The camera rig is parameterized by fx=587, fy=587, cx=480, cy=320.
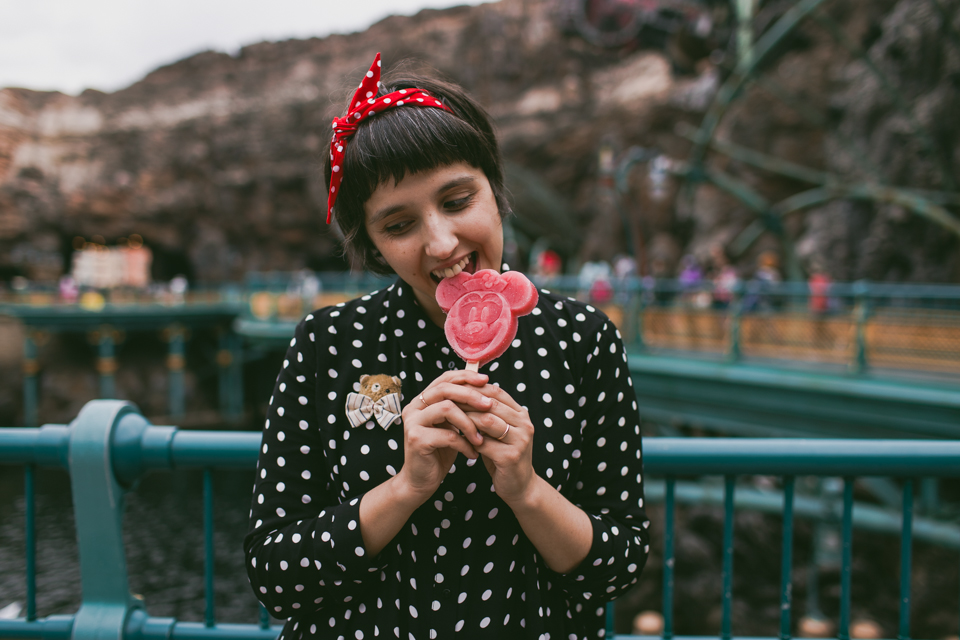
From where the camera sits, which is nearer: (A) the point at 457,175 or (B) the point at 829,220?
(A) the point at 457,175

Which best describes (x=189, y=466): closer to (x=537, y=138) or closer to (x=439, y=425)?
(x=439, y=425)

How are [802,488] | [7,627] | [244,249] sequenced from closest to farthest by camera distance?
[7,627] → [802,488] → [244,249]

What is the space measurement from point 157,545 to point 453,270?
640 inches

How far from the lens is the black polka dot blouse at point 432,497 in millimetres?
1048

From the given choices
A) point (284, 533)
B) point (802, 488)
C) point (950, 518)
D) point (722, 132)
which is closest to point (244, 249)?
point (722, 132)

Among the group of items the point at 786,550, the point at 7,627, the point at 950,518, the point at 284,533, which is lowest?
the point at 950,518

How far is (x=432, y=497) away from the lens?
1.09 meters

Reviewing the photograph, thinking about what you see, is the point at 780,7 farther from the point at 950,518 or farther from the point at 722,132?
the point at 950,518

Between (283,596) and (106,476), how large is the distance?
879 mm

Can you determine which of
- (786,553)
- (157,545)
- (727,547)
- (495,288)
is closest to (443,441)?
(495,288)

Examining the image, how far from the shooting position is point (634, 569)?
111 cm

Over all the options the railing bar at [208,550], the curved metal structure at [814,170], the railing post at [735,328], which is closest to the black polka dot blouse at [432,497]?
the railing bar at [208,550]

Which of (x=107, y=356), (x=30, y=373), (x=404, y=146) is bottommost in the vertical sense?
(x=30, y=373)

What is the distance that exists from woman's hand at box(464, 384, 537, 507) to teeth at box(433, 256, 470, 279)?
0.27 m
